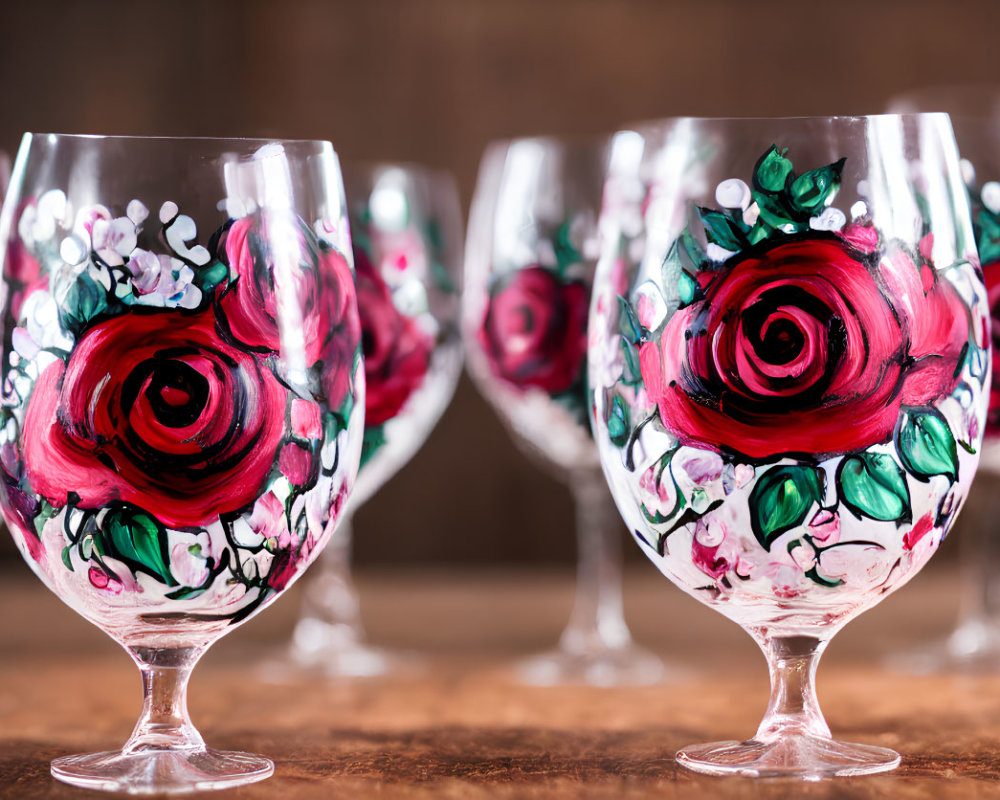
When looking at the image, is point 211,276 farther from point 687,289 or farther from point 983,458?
point 983,458

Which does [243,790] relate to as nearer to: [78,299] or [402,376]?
[78,299]

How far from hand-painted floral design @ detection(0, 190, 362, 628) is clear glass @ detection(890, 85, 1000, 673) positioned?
332 mm

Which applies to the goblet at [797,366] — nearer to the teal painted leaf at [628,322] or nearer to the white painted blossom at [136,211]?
the teal painted leaf at [628,322]

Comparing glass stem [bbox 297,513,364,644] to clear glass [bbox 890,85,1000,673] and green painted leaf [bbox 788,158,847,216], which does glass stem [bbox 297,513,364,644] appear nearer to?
clear glass [bbox 890,85,1000,673]

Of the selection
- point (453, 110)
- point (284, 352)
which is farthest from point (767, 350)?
point (453, 110)

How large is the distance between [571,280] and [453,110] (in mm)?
753

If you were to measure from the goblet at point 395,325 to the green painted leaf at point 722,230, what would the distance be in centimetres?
30

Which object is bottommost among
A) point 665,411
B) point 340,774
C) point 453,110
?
point 340,774

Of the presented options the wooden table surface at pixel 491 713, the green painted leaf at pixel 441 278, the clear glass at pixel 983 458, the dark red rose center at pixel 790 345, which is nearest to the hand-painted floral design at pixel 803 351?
the dark red rose center at pixel 790 345

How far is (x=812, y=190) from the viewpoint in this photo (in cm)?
44

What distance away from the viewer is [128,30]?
4.65ft

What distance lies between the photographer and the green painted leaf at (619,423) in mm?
459

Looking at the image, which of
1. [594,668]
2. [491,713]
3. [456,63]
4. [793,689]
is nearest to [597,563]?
[594,668]

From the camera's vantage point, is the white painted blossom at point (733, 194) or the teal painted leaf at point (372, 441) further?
the teal painted leaf at point (372, 441)
